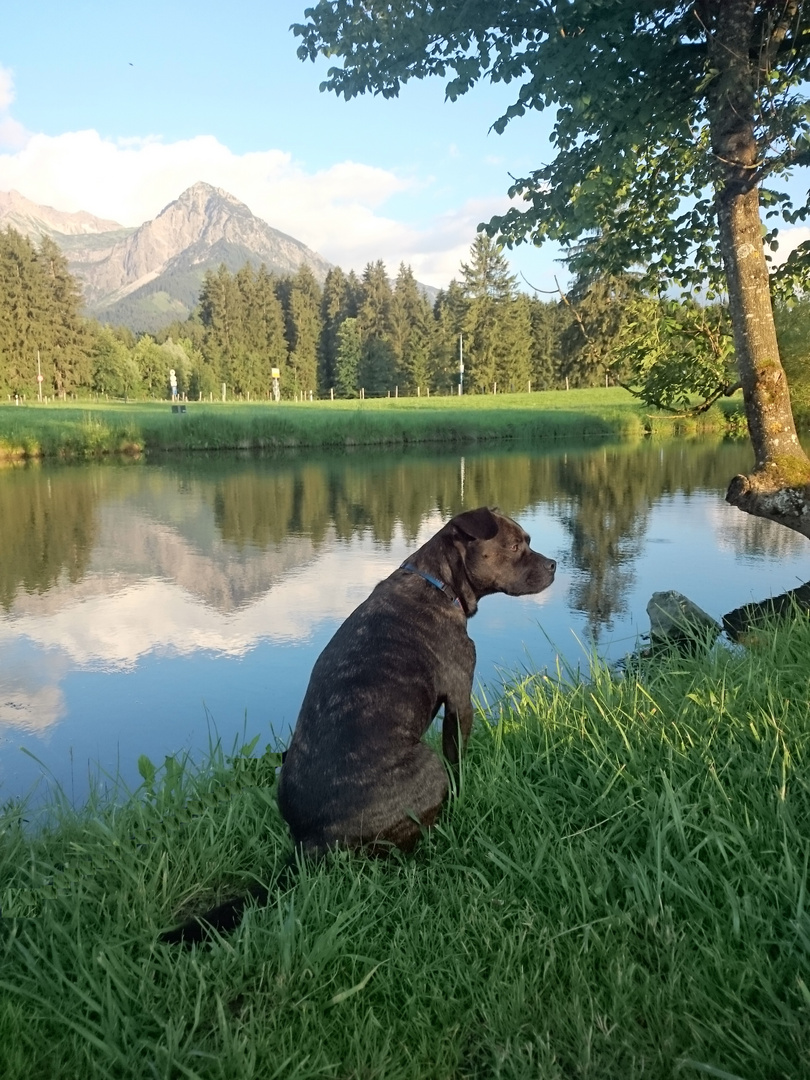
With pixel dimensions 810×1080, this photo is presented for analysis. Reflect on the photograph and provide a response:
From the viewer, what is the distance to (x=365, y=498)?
15.9 m

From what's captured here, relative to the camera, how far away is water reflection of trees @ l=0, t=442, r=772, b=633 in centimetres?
1038

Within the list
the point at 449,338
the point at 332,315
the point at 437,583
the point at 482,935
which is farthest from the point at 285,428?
the point at 332,315

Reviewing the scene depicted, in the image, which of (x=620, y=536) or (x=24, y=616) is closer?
(x=24, y=616)

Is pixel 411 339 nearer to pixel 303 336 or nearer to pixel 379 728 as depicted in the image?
pixel 303 336

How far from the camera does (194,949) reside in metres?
1.93

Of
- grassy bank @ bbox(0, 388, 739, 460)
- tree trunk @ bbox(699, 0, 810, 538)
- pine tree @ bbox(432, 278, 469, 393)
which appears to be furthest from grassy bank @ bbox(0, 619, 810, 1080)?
pine tree @ bbox(432, 278, 469, 393)

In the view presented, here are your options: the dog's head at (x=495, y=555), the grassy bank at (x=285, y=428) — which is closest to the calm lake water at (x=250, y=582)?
the dog's head at (x=495, y=555)

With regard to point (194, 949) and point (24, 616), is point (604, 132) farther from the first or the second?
point (24, 616)

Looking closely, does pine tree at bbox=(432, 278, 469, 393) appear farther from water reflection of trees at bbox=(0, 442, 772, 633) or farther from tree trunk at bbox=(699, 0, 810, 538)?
tree trunk at bbox=(699, 0, 810, 538)

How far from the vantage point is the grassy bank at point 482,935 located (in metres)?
1.65

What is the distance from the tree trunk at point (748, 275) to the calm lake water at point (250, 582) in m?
1.83

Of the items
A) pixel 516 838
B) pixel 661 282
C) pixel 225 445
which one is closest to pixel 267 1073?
pixel 516 838

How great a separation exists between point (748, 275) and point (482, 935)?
14.7ft

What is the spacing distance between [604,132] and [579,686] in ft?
11.9
